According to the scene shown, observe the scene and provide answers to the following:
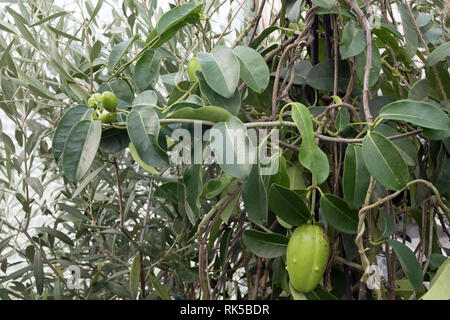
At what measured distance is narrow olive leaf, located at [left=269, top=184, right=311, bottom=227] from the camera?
46 cm

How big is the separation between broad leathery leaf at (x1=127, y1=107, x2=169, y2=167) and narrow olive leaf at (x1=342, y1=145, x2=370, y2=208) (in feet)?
0.64

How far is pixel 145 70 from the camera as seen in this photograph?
1.77 feet

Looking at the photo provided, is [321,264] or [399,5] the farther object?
[399,5]

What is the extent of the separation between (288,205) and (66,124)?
259mm

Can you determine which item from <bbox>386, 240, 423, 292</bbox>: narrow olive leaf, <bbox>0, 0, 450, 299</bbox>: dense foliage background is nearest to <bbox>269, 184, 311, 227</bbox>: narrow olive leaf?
<bbox>0, 0, 450, 299</bbox>: dense foliage background

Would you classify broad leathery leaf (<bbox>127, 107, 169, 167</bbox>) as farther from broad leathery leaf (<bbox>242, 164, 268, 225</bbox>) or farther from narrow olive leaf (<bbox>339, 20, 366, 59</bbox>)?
narrow olive leaf (<bbox>339, 20, 366, 59</bbox>)

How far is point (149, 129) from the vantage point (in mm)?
419

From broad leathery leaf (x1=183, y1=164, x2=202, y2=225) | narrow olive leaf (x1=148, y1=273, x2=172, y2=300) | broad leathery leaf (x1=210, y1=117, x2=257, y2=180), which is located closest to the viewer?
broad leathery leaf (x1=210, y1=117, x2=257, y2=180)

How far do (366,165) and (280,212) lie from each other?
111 mm

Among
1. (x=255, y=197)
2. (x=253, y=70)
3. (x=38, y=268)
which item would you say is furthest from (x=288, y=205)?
(x=38, y=268)

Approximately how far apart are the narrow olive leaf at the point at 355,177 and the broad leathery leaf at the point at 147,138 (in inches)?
7.7

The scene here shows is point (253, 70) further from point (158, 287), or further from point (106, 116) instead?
point (158, 287)


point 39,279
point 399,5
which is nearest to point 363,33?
point 399,5
